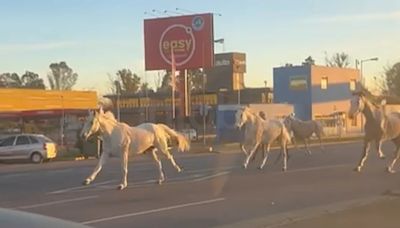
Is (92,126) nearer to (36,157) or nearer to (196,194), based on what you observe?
(196,194)

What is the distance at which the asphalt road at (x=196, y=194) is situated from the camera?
13.8 meters

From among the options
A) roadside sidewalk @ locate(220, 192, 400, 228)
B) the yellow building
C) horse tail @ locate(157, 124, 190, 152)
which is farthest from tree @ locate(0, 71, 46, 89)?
roadside sidewalk @ locate(220, 192, 400, 228)

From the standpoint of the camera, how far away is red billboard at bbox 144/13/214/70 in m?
70.6

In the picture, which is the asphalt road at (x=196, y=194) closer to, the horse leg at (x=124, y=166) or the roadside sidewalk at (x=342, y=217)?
the roadside sidewalk at (x=342, y=217)

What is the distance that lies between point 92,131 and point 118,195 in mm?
2494

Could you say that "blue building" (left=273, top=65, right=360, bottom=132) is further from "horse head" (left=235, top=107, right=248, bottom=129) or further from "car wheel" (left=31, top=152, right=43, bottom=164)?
"horse head" (left=235, top=107, right=248, bottom=129)

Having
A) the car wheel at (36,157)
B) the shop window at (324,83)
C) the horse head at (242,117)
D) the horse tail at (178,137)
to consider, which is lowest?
the car wheel at (36,157)

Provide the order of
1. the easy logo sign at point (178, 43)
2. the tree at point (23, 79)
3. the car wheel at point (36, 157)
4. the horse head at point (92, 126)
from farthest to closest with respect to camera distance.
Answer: the tree at point (23, 79), the easy logo sign at point (178, 43), the car wheel at point (36, 157), the horse head at point (92, 126)

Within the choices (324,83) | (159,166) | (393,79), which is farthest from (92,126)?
(393,79)

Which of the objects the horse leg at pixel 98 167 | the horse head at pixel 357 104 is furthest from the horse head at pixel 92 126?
the horse head at pixel 357 104

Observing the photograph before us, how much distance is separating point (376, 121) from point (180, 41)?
165ft

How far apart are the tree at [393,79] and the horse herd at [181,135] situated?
7158 cm

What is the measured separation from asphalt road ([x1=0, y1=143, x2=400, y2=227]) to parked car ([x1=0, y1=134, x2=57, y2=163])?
44.9 ft

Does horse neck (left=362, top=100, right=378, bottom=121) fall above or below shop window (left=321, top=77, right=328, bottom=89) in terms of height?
below
